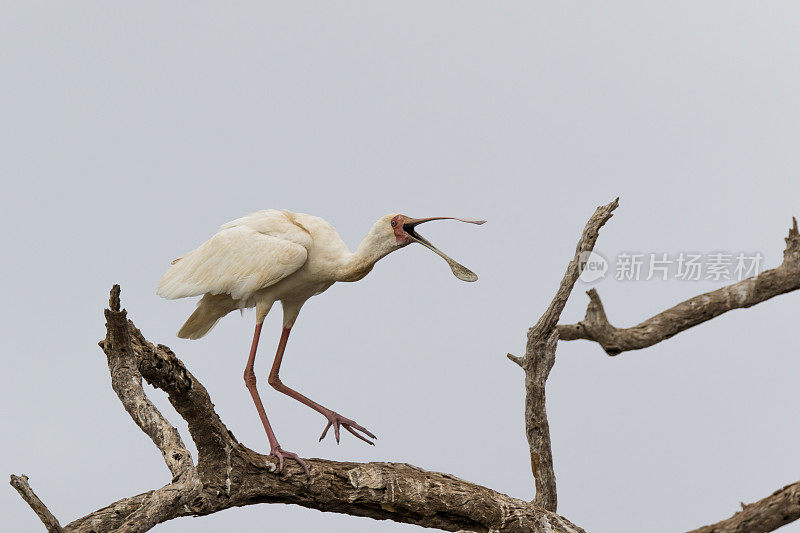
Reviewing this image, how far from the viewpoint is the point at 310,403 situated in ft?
22.3

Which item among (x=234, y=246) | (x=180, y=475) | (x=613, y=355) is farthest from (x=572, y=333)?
(x=180, y=475)

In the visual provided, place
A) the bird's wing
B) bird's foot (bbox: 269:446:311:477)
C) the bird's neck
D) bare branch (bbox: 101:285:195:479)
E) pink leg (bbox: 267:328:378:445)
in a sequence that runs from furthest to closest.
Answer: pink leg (bbox: 267:328:378:445) → the bird's neck → the bird's wing → bird's foot (bbox: 269:446:311:477) → bare branch (bbox: 101:285:195:479)

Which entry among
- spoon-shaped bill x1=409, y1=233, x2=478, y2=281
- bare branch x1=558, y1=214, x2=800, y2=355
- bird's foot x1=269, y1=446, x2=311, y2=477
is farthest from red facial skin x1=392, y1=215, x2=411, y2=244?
bird's foot x1=269, y1=446, x2=311, y2=477

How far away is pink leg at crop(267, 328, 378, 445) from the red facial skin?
1026mm

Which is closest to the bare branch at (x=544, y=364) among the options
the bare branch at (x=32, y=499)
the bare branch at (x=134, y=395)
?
the bare branch at (x=134, y=395)

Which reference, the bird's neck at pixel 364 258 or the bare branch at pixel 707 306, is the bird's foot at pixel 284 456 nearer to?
the bird's neck at pixel 364 258

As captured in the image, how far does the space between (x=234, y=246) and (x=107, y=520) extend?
6.08 ft

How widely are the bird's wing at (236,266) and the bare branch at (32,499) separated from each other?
7.08 ft

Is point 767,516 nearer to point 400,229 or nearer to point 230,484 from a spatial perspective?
point 400,229

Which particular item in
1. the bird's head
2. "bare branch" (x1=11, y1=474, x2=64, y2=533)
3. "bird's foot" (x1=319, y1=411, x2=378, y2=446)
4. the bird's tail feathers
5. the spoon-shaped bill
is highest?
A: the bird's head

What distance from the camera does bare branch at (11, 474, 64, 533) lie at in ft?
14.3

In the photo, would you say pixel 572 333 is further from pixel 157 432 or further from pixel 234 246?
pixel 157 432

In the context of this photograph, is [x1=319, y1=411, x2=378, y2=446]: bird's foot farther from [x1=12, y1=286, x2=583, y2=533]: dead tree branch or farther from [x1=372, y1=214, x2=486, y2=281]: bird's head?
[x1=372, y1=214, x2=486, y2=281]: bird's head

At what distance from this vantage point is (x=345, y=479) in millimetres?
5961
